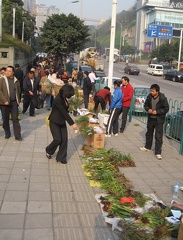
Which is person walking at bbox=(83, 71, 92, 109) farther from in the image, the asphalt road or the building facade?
the building facade

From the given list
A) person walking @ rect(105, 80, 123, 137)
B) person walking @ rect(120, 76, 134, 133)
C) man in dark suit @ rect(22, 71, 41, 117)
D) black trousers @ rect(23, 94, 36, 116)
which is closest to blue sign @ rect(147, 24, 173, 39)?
man in dark suit @ rect(22, 71, 41, 117)

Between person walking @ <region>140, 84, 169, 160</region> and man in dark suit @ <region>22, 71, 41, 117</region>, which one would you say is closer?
person walking @ <region>140, 84, 169, 160</region>

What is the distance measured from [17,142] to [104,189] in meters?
3.40

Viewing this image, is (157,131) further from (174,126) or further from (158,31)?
(158,31)

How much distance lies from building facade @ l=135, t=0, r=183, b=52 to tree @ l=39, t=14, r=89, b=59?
64.1 metres

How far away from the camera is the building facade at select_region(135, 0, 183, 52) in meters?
96.8

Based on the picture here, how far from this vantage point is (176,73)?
3975 cm

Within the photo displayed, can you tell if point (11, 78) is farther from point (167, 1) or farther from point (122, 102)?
point (167, 1)

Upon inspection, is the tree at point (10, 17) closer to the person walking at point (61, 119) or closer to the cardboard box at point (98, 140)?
the cardboard box at point (98, 140)

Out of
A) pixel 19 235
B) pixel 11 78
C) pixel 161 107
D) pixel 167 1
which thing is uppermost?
pixel 167 1

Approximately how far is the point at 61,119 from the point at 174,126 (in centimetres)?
361

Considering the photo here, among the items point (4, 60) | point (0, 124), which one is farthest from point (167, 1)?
point (0, 124)

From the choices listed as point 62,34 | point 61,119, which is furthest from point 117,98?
point 62,34

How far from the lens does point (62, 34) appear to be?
28031 mm
